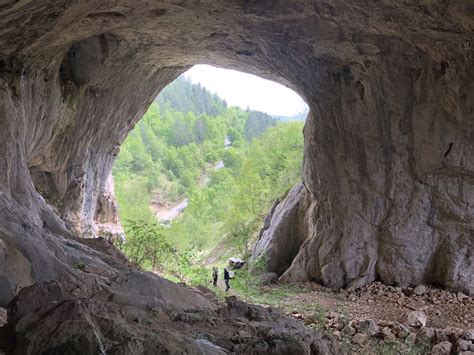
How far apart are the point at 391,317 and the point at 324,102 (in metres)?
5.78

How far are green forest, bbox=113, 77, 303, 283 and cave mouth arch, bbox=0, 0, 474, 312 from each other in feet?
15.1

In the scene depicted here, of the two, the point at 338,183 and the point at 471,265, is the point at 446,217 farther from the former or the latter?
the point at 338,183

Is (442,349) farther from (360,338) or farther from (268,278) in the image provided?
(268,278)

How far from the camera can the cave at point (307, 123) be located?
253 inches

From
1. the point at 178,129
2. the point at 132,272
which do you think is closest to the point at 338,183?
the point at 132,272

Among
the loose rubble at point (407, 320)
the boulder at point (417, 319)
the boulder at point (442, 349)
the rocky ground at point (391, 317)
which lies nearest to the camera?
the boulder at point (442, 349)

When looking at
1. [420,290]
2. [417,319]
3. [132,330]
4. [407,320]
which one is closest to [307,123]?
[420,290]

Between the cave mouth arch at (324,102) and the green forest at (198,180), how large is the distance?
462cm

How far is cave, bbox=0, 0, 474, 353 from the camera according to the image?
6.42 m

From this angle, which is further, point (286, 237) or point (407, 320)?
point (286, 237)

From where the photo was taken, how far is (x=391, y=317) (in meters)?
9.59

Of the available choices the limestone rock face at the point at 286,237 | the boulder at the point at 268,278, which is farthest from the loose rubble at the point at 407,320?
the limestone rock face at the point at 286,237

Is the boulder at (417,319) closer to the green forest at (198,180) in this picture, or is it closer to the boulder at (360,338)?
the boulder at (360,338)

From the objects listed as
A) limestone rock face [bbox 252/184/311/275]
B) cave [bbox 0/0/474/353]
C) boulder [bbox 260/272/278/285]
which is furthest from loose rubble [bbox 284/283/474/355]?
limestone rock face [bbox 252/184/311/275]
